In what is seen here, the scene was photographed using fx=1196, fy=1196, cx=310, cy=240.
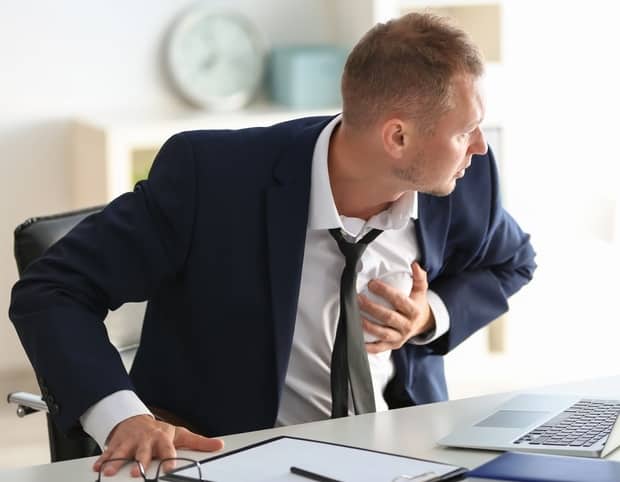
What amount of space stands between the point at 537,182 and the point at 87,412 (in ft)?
10.8

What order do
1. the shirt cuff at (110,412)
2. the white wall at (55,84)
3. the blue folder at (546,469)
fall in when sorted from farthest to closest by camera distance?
the white wall at (55,84) < the shirt cuff at (110,412) < the blue folder at (546,469)

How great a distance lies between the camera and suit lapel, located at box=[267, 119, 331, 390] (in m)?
1.96

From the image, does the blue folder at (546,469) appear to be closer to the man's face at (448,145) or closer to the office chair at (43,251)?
the man's face at (448,145)

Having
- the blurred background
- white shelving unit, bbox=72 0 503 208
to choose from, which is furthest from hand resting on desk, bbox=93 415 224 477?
white shelving unit, bbox=72 0 503 208

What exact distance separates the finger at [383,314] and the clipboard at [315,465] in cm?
48

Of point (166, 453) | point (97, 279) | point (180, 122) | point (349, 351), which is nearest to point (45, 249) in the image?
point (97, 279)

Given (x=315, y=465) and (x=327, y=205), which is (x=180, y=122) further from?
(x=315, y=465)

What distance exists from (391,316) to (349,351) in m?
0.11

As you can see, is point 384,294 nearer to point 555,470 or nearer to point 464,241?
point 464,241

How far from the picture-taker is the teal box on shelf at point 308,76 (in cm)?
432

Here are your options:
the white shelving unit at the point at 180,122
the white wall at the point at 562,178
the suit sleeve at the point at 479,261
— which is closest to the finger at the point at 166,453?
the suit sleeve at the point at 479,261

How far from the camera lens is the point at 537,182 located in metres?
4.74

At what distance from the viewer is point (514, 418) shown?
5.70 feet

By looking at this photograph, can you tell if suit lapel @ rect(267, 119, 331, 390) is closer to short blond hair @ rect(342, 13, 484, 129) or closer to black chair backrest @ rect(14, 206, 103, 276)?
short blond hair @ rect(342, 13, 484, 129)
